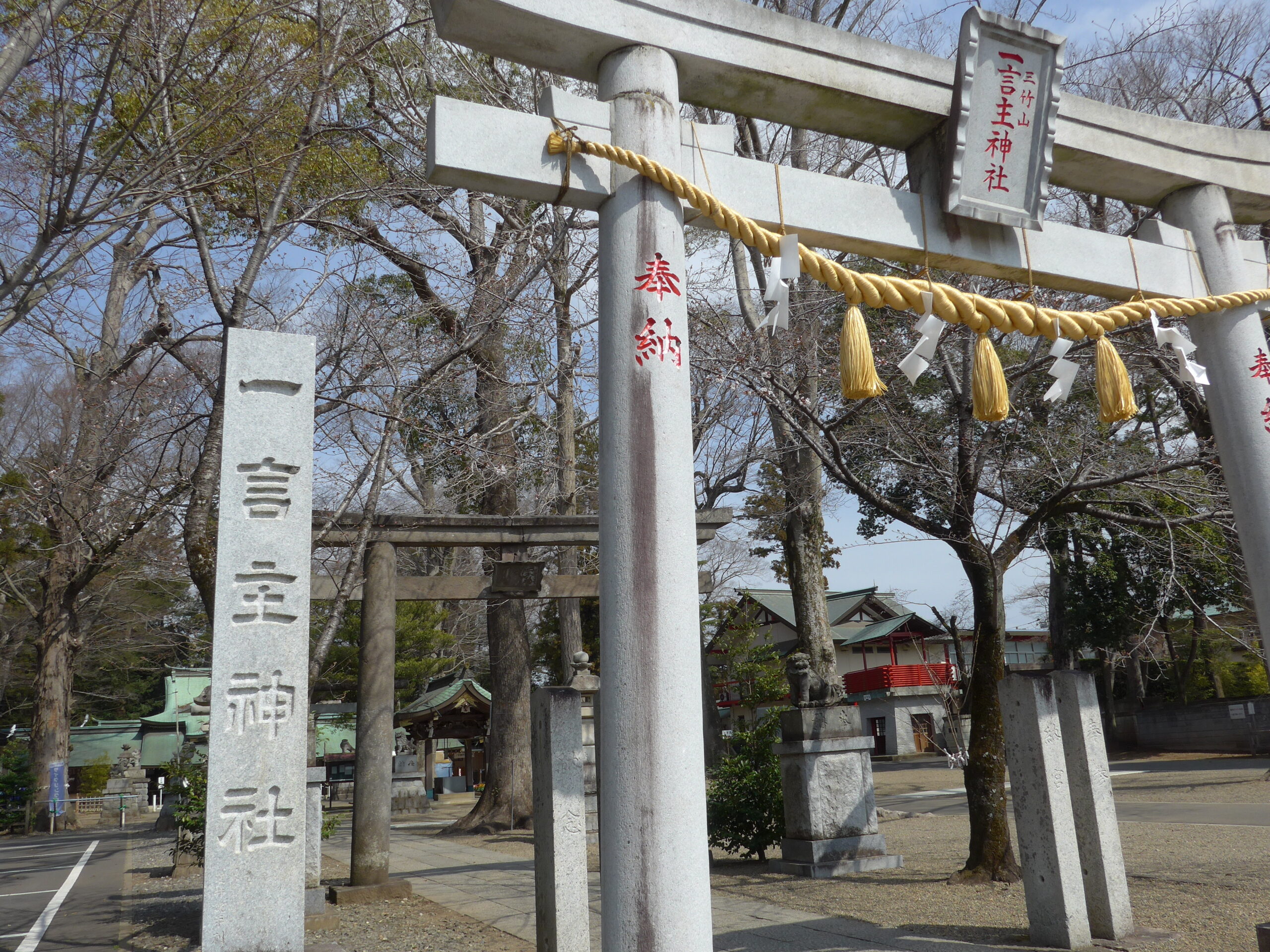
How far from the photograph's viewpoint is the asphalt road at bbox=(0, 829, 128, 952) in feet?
27.6

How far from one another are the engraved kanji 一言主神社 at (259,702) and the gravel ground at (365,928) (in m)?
2.68

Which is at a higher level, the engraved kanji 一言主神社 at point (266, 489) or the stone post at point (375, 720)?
the engraved kanji 一言主神社 at point (266, 489)

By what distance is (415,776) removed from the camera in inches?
897

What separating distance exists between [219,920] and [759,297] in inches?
379

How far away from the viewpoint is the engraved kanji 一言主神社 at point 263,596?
4402 millimetres

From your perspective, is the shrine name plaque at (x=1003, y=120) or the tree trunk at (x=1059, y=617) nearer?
the shrine name plaque at (x=1003, y=120)

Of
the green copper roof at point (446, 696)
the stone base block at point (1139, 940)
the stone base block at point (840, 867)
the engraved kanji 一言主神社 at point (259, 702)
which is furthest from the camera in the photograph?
the green copper roof at point (446, 696)

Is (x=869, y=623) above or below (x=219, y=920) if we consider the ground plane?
above

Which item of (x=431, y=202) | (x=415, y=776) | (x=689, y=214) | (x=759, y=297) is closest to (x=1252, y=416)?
(x=689, y=214)

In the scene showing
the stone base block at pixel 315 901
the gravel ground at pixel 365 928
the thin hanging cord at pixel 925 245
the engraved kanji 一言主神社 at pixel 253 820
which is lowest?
the gravel ground at pixel 365 928

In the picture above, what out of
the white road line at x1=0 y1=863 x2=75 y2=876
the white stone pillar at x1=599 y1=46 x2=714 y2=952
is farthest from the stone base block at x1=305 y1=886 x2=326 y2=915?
the white road line at x1=0 y1=863 x2=75 y2=876

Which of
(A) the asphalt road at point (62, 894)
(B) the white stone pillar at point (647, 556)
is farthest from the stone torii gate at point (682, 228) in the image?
(A) the asphalt road at point (62, 894)

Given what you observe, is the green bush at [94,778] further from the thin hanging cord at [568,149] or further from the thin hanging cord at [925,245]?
the thin hanging cord at [925,245]

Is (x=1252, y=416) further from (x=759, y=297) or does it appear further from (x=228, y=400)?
(x=759, y=297)
